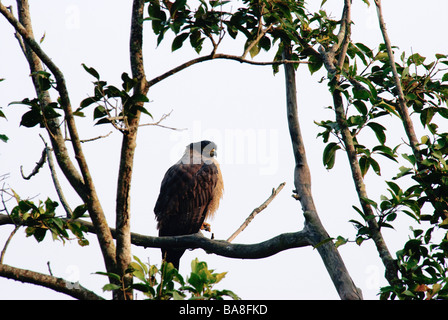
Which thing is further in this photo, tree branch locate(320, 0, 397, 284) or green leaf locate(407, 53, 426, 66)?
green leaf locate(407, 53, 426, 66)

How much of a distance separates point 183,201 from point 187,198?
68 millimetres

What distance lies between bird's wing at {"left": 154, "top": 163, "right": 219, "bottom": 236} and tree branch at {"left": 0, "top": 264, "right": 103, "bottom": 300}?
3.87 metres

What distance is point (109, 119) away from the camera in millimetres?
3400

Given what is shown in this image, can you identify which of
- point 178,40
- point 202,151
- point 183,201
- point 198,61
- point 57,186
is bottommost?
point 57,186

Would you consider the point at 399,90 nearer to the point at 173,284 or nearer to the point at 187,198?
the point at 173,284

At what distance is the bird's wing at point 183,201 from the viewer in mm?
7410

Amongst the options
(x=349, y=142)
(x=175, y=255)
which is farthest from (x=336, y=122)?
(x=175, y=255)

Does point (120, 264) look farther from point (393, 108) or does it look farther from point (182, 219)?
point (182, 219)

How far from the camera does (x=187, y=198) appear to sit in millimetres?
7445

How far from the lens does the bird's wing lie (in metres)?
7.41

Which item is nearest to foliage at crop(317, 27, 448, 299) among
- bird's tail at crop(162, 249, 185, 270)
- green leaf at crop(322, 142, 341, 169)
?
green leaf at crop(322, 142, 341, 169)

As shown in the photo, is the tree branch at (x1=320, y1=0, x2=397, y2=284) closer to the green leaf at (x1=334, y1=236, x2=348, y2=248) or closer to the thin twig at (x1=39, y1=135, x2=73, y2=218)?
the green leaf at (x1=334, y1=236, x2=348, y2=248)

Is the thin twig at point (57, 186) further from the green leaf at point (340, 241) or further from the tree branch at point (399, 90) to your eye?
the tree branch at point (399, 90)
